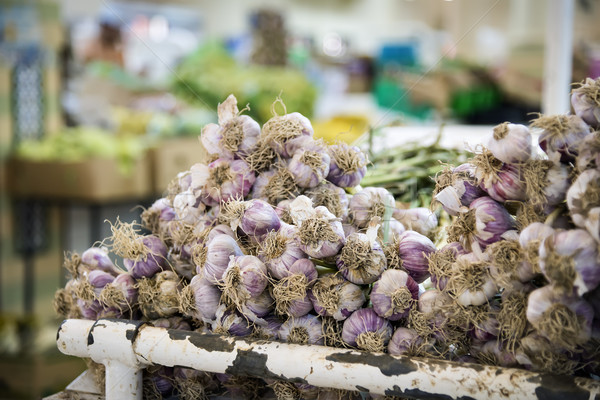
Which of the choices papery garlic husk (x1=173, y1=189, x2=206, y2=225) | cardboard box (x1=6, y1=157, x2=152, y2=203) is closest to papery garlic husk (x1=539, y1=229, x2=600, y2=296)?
papery garlic husk (x1=173, y1=189, x2=206, y2=225)

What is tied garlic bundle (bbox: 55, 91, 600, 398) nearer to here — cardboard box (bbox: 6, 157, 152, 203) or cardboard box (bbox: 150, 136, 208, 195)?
cardboard box (bbox: 6, 157, 152, 203)

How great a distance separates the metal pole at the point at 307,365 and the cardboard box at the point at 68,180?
295 centimetres

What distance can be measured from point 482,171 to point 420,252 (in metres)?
0.16

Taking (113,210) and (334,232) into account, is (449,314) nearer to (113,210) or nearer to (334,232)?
(334,232)

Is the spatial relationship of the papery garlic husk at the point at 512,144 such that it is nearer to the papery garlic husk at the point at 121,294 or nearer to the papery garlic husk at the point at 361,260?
the papery garlic husk at the point at 361,260

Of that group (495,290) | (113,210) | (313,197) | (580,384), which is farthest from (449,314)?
(113,210)

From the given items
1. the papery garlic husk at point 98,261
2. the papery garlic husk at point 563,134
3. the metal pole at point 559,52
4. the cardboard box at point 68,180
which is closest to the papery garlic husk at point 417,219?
the papery garlic husk at point 563,134

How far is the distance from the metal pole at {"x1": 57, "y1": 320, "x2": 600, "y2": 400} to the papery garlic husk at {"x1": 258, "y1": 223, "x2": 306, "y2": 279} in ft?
0.38

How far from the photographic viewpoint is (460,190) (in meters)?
0.91

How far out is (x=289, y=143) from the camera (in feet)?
3.40

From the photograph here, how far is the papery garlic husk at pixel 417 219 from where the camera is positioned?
1.11 meters

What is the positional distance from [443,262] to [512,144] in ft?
0.65

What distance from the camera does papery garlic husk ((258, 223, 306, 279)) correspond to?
36.8 inches

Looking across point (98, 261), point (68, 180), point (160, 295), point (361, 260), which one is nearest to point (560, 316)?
point (361, 260)
